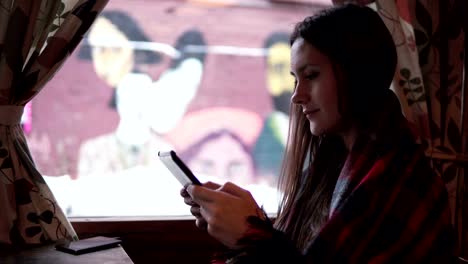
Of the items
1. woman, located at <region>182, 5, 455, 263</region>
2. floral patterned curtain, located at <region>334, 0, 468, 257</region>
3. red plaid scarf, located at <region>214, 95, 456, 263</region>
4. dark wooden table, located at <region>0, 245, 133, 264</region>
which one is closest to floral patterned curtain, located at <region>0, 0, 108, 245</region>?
dark wooden table, located at <region>0, 245, 133, 264</region>

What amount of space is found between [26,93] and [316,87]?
638mm

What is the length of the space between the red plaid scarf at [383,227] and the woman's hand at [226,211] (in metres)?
0.02

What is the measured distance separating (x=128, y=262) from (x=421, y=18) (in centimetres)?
107

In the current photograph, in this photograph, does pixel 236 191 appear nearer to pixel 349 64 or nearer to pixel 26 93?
pixel 349 64

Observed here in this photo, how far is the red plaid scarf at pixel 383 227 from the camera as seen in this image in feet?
2.76

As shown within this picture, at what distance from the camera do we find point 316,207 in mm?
1071

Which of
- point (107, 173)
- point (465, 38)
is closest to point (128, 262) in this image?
point (107, 173)

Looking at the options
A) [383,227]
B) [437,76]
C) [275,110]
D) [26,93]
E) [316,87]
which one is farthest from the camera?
[275,110]

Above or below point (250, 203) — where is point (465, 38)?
above

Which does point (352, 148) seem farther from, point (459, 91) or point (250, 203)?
point (459, 91)

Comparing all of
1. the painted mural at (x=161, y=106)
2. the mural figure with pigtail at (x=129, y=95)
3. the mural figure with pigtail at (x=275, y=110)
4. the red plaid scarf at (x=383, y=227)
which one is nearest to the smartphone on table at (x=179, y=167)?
the red plaid scarf at (x=383, y=227)

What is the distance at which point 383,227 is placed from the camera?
2.77 feet

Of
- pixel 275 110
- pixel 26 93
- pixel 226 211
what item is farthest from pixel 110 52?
pixel 226 211

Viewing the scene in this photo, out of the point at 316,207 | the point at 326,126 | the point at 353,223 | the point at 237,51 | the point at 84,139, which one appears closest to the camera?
the point at 353,223
